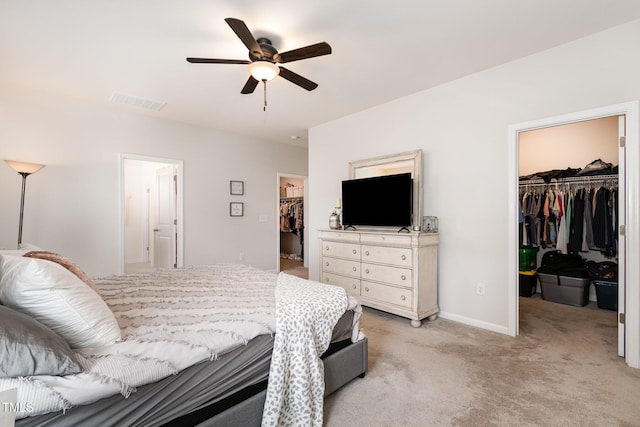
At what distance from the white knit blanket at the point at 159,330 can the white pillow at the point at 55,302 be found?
68 millimetres

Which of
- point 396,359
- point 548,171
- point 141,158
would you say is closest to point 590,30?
point 548,171

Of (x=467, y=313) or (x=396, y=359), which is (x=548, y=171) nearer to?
(x=467, y=313)

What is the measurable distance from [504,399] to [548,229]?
2.97m

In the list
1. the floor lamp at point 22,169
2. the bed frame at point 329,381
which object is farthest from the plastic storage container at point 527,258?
the floor lamp at point 22,169

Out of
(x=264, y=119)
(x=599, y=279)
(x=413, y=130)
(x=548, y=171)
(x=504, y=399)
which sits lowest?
(x=504, y=399)

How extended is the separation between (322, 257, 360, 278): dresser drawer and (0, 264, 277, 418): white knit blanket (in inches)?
51.9

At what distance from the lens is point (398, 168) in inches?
142

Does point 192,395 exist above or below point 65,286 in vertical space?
below

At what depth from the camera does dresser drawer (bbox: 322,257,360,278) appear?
138 inches

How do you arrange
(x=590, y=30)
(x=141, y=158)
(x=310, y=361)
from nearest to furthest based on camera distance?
(x=310, y=361) < (x=590, y=30) < (x=141, y=158)

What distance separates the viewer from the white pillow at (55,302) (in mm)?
1160

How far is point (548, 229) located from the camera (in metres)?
3.93

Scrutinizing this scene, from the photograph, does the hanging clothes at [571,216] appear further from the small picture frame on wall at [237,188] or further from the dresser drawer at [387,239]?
the small picture frame on wall at [237,188]

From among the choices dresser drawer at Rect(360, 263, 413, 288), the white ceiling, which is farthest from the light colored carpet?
the white ceiling
